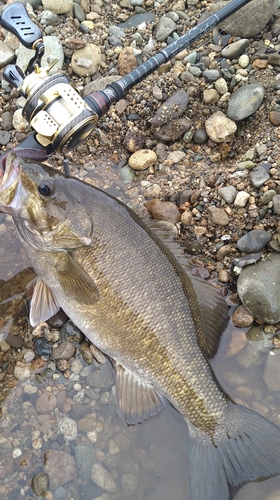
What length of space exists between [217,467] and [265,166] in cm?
255

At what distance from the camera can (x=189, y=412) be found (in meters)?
3.07

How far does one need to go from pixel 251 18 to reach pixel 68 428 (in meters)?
4.65

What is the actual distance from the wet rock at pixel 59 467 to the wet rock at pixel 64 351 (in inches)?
28.0

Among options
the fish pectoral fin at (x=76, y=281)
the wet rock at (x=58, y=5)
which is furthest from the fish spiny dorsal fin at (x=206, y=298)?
the wet rock at (x=58, y=5)

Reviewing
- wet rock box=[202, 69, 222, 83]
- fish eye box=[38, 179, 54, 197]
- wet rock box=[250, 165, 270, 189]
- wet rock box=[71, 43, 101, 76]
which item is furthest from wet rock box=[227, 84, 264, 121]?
fish eye box=[38, 179, 54, 197]

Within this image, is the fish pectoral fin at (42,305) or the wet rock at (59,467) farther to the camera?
the fish pectoral fin at (42,305)

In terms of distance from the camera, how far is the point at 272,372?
349 centimetres

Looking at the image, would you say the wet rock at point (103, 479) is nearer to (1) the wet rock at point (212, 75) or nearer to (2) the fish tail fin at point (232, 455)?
(2) the fish tail fin at point (232, 455)

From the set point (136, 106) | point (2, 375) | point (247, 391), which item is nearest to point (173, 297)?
point (247, 391)

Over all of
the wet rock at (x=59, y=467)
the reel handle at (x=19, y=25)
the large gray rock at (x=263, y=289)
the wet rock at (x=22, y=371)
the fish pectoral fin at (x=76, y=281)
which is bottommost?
the large gray rock at (x=263, y=289)

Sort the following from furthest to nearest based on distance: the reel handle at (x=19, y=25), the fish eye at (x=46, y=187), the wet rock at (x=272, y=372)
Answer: the wet rock at (x=272, y=372)
the reel handle at (x=19, y=25)
the fish eye at (x=46, y=187)

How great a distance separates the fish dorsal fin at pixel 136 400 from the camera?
10.8 feet

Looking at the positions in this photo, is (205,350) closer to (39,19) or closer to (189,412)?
(189,412)

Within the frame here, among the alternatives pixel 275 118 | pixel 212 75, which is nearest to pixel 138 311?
pixel 275 118
